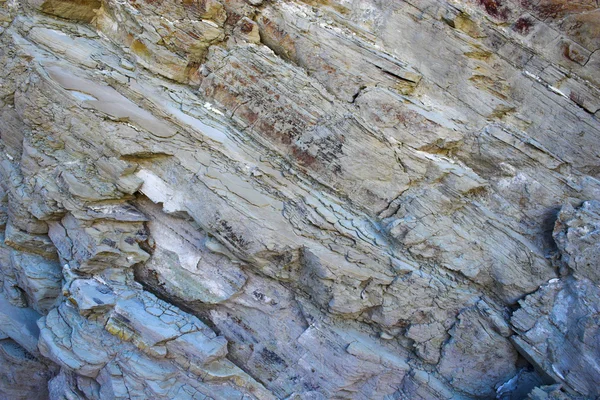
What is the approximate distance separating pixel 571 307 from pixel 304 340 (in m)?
4.11

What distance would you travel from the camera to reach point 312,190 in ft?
20.5

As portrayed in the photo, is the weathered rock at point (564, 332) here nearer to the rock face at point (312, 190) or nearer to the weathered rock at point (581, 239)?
the rock face at point (312, 190)

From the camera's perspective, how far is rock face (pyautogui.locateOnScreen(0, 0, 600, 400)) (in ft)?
19.8

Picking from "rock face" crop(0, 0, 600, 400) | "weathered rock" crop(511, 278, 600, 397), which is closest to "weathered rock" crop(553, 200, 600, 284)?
"rock face" crop(0, 0, 600, 400)

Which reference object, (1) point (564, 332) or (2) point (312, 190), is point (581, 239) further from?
(2) point (312, 190)

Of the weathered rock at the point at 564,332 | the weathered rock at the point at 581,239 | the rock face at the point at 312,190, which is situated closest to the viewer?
the weathered rock at the point at 564,332

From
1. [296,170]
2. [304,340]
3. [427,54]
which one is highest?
[427,54]

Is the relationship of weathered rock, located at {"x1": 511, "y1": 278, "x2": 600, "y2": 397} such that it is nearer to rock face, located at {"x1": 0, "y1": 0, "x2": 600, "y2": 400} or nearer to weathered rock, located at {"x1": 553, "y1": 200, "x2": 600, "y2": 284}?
rock face, located at {"x1": 0, "y1": 0, "x2": 600, "y2": 400}

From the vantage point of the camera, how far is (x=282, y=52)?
21.2 feet

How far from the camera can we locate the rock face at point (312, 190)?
6.02 metres

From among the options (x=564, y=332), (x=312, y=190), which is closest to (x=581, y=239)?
(x=564, y=332)

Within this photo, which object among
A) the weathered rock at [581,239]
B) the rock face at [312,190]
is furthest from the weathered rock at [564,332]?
the weathered rock at [581,239]

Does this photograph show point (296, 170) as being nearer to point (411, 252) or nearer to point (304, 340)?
point (411, 252)

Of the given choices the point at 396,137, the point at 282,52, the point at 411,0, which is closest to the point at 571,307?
the point at 396,137
